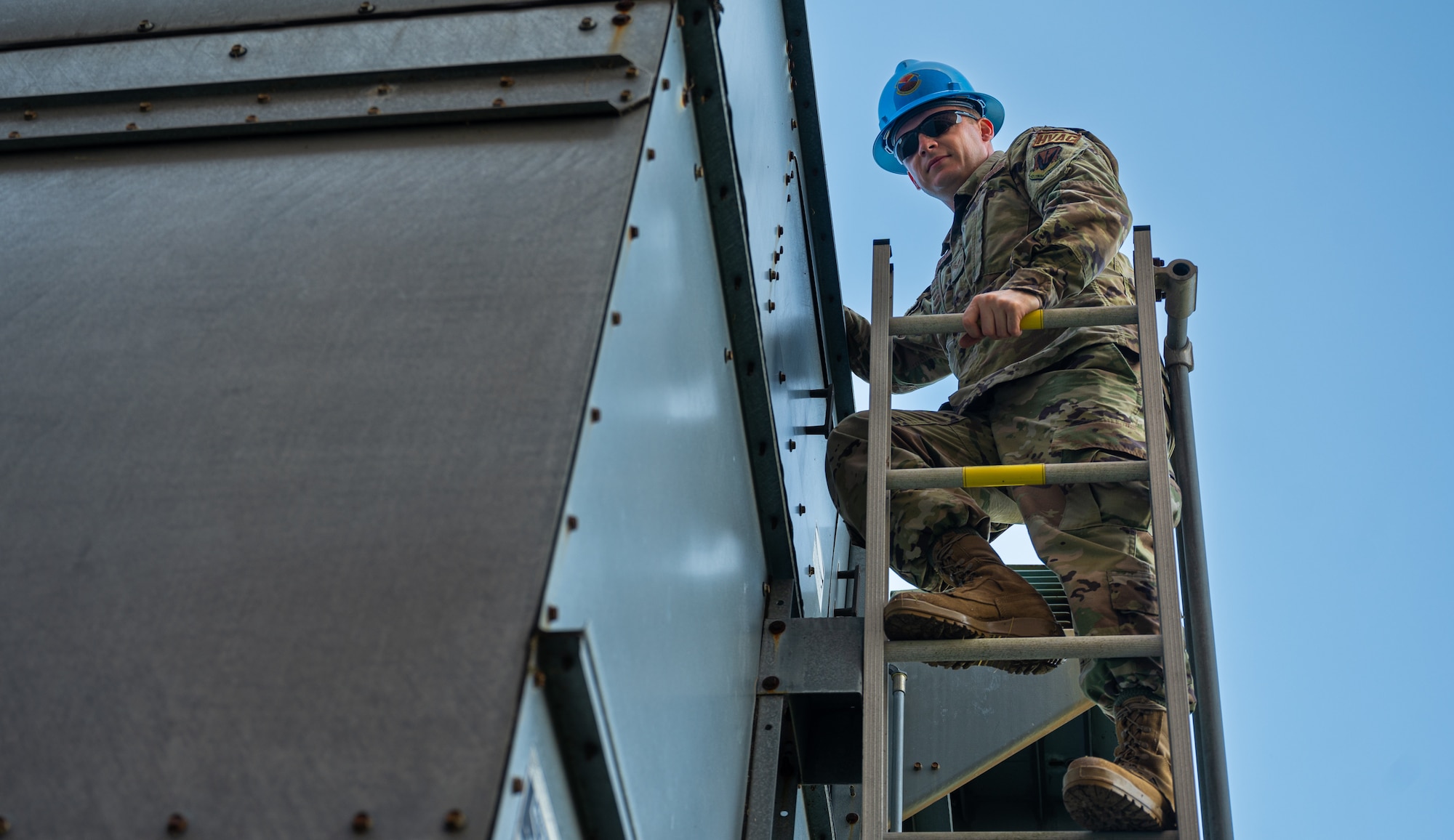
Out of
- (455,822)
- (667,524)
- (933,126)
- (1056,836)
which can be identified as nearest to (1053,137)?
(933,126)

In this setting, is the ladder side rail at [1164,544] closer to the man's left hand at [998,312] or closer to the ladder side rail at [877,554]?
the man's left hand at [998,312]

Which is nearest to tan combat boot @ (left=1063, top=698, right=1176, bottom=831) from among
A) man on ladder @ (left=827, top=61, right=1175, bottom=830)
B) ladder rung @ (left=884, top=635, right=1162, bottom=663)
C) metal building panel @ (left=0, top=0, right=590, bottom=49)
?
man on ladder @ (left=827, top=61, right=1175, bottom=830)

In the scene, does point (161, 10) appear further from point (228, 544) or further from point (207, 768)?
point (207, 768)

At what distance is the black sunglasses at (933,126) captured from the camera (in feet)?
17.5

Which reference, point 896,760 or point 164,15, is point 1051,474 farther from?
point 164,15

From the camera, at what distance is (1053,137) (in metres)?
4.70

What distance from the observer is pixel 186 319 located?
2338 mm

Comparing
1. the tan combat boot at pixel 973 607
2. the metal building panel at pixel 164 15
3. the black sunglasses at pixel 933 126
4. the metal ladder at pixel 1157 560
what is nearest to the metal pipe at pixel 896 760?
the metal ladder at pixel 1157 560

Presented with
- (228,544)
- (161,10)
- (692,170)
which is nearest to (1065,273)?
(692,170)

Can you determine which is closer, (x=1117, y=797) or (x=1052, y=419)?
(x=1117, y=797)

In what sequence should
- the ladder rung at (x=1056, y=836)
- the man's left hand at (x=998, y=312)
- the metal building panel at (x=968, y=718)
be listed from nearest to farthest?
the ladder rung at (x=1056, y=836) < the man's left hand at (x=998, y=312) < the metal building panel at (x=968, y=718)

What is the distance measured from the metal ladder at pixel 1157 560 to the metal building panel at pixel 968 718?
0.70 meters

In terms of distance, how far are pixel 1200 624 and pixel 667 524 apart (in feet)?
5.55

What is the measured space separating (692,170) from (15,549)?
1450 millimetres
